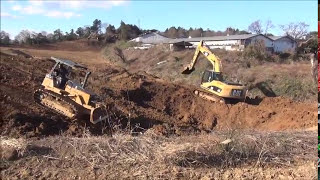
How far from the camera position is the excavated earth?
1254cm

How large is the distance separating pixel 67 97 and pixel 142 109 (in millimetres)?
3665

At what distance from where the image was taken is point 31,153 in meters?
6.32

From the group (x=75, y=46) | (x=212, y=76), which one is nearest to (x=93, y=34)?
(x=75, y=46)

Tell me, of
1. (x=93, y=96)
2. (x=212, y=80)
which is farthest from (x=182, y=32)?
(x=93, y=96)

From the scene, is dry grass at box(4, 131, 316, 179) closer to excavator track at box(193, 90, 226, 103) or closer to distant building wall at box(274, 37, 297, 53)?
excavator track at box(193, 90, 226, 103)

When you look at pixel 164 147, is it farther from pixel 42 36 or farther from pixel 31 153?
pixel 42 36

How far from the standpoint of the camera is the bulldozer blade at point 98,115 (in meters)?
12.4

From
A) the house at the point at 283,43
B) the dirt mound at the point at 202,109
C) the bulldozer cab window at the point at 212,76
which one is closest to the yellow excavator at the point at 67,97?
the dirt mound at the point at 202,109

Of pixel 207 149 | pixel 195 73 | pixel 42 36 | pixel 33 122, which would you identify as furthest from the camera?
pixel 42 36

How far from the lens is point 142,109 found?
52.1 ft

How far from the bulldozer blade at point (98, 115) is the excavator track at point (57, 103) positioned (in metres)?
0.69

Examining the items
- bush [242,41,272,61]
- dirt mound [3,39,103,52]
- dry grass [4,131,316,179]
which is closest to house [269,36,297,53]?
bush [242,41,272,61]

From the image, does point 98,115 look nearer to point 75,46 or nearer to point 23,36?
point 75,46

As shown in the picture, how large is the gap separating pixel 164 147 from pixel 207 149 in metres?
0.66
